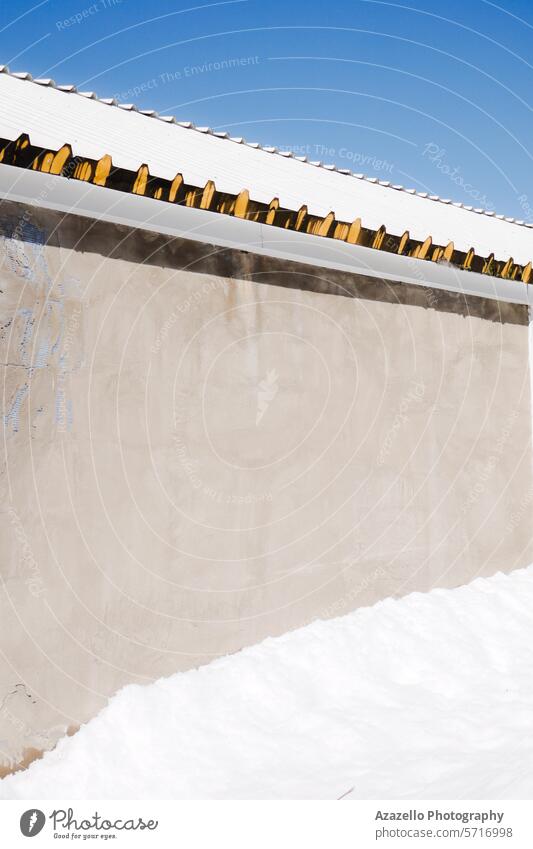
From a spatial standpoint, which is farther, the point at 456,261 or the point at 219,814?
the point at 456,261

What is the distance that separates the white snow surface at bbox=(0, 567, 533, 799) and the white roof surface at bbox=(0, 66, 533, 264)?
3.50 m

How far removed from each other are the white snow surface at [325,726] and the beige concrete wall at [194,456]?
0.20m

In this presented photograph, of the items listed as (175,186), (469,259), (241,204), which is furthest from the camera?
(469,259)

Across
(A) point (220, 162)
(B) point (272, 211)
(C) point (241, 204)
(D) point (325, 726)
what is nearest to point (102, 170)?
(C) point (241, 204)

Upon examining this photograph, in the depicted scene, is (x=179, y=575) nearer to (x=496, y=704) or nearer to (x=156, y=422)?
(x=156, y=422)

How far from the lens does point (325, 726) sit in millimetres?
4172

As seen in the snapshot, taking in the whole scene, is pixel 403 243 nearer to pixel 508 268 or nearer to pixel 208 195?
pixel 508 268

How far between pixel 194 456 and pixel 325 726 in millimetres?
1858

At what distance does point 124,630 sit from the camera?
4.26 meters

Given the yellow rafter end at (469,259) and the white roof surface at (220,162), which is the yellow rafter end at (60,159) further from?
the yellow rafter end at (469,259)

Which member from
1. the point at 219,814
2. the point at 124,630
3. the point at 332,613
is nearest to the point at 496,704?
the point at 332,613

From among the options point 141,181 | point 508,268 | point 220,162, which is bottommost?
point 141,181

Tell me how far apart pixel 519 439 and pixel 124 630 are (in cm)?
438

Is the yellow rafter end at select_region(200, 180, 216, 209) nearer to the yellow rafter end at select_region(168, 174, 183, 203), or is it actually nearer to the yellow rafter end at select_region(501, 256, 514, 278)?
the yellow rafter end at select_region(168, 174, 183, 203)
